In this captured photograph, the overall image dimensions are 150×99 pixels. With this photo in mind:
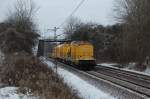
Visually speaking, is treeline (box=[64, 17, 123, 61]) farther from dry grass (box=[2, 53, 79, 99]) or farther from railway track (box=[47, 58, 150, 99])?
dry grass (box=[2, 53, 79, 99])

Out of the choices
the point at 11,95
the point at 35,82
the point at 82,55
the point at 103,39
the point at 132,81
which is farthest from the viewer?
the point at 103,39

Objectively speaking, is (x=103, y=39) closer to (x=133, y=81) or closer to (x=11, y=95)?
(x=133, y=81)

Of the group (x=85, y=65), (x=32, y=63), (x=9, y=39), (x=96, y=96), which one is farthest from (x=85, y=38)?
(x=96, y=96)

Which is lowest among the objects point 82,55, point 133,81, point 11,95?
point 133,81

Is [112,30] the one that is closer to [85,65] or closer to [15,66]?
[85,65]

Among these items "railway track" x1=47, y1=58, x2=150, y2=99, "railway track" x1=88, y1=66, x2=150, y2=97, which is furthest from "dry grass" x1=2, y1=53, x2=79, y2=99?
"railway track" x1=88, y1=66, x2=150, y2=97

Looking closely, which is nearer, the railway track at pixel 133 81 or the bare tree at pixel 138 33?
the railway track at pixel 133 81

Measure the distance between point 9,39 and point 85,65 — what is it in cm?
1197

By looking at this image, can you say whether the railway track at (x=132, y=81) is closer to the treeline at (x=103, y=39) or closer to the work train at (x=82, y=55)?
the work train at (x=82, y=55)

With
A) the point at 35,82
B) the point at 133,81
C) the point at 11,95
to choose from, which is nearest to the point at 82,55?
the point at 133,81

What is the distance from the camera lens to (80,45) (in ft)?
142

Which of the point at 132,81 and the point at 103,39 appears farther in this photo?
the point at 103,39

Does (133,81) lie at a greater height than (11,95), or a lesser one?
lesser

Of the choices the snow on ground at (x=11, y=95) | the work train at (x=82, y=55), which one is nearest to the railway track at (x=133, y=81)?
the snow on ground at (x=11, y=95)
